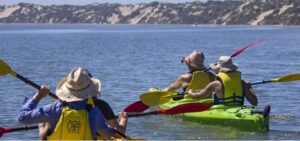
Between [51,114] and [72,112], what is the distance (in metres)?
0.23

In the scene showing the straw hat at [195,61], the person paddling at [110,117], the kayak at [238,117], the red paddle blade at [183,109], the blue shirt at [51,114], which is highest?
the blue shirt at [51,114]

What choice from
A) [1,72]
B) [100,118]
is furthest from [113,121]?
[1,72]

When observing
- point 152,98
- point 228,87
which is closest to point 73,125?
point 152,98

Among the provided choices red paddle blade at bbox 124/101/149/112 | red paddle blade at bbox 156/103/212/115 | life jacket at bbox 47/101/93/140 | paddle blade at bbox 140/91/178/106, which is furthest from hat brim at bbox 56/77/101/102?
paddle blade at bbox 140/91/178/106

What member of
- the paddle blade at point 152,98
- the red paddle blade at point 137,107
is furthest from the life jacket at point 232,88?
the red paddle blade at point 137,107

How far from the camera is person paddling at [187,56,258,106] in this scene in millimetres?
13398

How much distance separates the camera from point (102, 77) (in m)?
28.7

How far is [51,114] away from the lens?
805 centimetres

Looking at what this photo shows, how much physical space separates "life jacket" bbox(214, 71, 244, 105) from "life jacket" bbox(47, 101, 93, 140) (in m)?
5.65

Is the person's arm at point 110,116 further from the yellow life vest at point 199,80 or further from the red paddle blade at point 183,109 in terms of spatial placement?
the yellow life vest at point 199,80

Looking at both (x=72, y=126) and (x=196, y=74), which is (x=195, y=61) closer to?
(x=196, y=74)

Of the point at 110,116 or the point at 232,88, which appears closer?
the point at 110,116

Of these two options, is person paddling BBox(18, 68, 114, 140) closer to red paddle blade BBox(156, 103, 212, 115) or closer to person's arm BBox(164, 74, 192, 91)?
red paddle blade BBox(156, 103, 212, 115)

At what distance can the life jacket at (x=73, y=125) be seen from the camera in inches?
315
